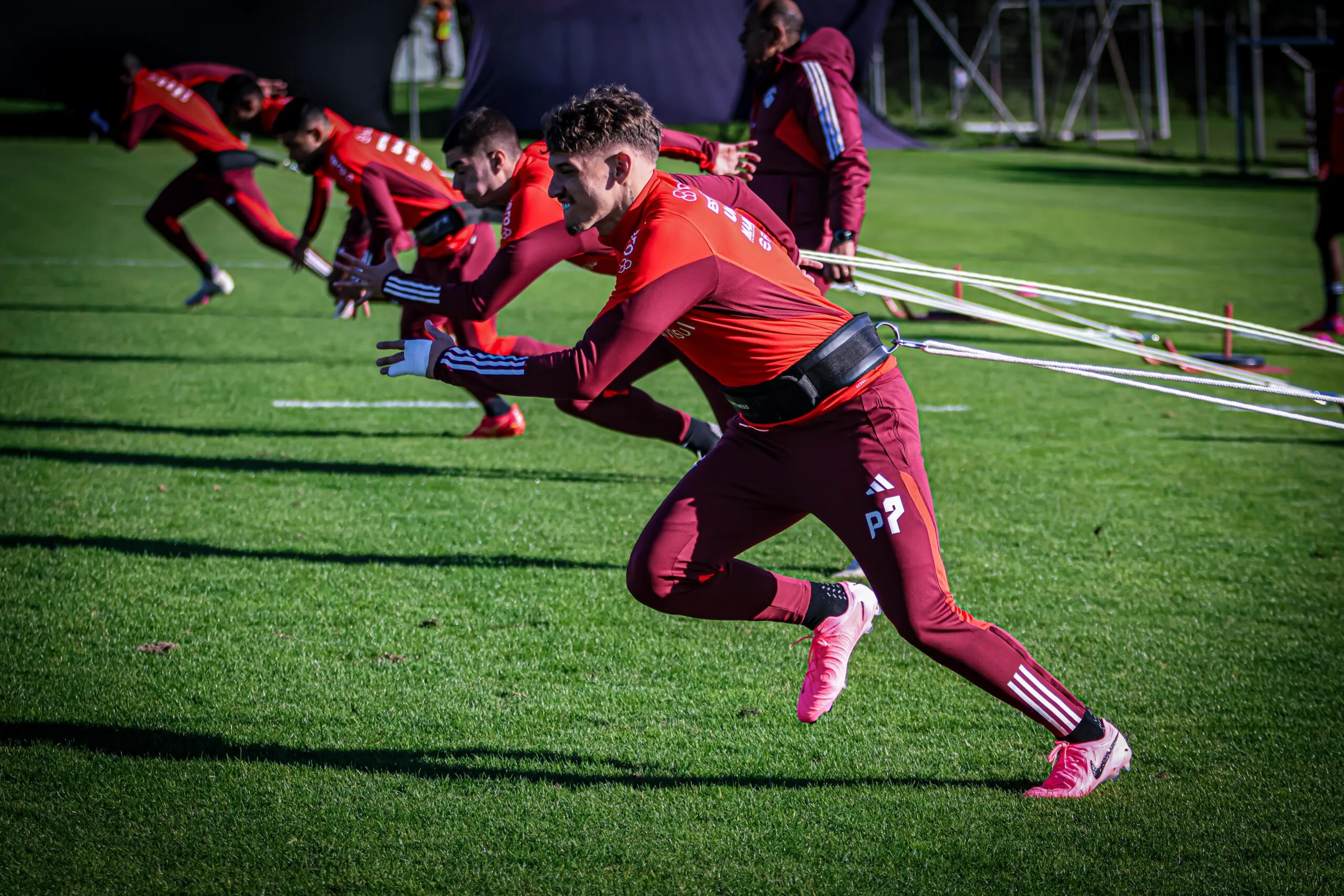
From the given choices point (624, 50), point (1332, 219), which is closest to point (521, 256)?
point (1332, 219)

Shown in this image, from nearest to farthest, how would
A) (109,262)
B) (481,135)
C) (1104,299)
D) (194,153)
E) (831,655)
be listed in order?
(831,655), (1104,299), (481,135), (194,153), (109,262)

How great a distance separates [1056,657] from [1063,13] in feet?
148

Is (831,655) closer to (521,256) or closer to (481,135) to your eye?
(521,256)

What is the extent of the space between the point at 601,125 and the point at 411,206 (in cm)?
492

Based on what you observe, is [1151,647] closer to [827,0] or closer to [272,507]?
[272,507]

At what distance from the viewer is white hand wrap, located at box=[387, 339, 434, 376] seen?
11.2 ft

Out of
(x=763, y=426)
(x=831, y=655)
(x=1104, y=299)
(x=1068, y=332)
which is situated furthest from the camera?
(x=1104, y=299)

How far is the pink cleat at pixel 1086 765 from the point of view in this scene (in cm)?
353

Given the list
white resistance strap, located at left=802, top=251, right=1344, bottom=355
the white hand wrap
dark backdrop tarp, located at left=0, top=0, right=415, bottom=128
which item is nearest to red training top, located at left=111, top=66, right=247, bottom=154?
white resistance strap, located at left=802, top=251, right=1344, bottom=355

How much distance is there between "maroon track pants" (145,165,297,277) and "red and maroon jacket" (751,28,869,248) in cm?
573

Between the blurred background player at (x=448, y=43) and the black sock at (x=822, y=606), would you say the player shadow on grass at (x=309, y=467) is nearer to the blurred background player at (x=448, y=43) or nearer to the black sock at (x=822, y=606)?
the black sock at (x=822, y=606)

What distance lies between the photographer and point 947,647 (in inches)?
133

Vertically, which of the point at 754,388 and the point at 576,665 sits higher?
the point at 754,388

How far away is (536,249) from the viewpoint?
512 cm
